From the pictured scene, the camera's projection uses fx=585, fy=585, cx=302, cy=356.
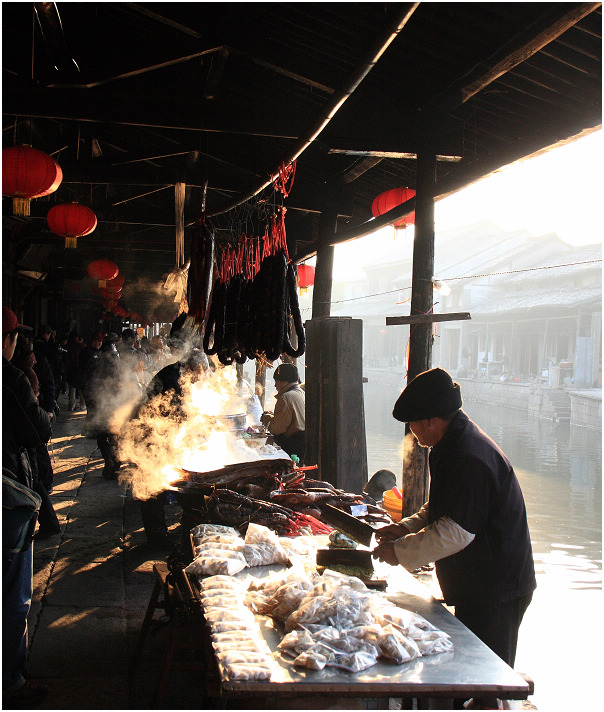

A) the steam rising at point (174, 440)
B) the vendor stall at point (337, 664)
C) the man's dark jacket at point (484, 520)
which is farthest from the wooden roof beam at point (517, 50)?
the steam rising at point (174, 440)

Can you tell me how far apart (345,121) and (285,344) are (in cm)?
225

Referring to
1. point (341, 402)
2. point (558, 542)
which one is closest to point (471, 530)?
point (341, 402)

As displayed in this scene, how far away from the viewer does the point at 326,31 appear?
4.52 meters

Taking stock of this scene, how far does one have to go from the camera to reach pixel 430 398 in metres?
3.27

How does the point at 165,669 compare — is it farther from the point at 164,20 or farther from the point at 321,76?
the point at 164,20

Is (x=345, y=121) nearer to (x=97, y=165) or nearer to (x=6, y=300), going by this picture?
(x=97, y=165)

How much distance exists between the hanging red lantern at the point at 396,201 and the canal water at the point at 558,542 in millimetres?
5065

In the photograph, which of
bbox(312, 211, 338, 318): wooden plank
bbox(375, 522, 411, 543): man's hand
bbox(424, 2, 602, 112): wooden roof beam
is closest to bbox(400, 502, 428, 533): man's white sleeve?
bbox(375, 522, 411, 543): man's hand

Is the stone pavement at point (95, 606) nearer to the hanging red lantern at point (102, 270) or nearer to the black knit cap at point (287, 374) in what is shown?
the black knit cap at point (287, 374)

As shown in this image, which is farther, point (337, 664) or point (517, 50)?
point (517, 50)

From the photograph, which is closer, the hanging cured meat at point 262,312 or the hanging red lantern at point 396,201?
the hanging cured meat at point 262,312

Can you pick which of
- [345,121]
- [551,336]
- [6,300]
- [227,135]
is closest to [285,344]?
[345,121]

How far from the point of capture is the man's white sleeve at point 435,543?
3064 millimetres

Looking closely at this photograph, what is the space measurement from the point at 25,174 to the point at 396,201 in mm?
3994
